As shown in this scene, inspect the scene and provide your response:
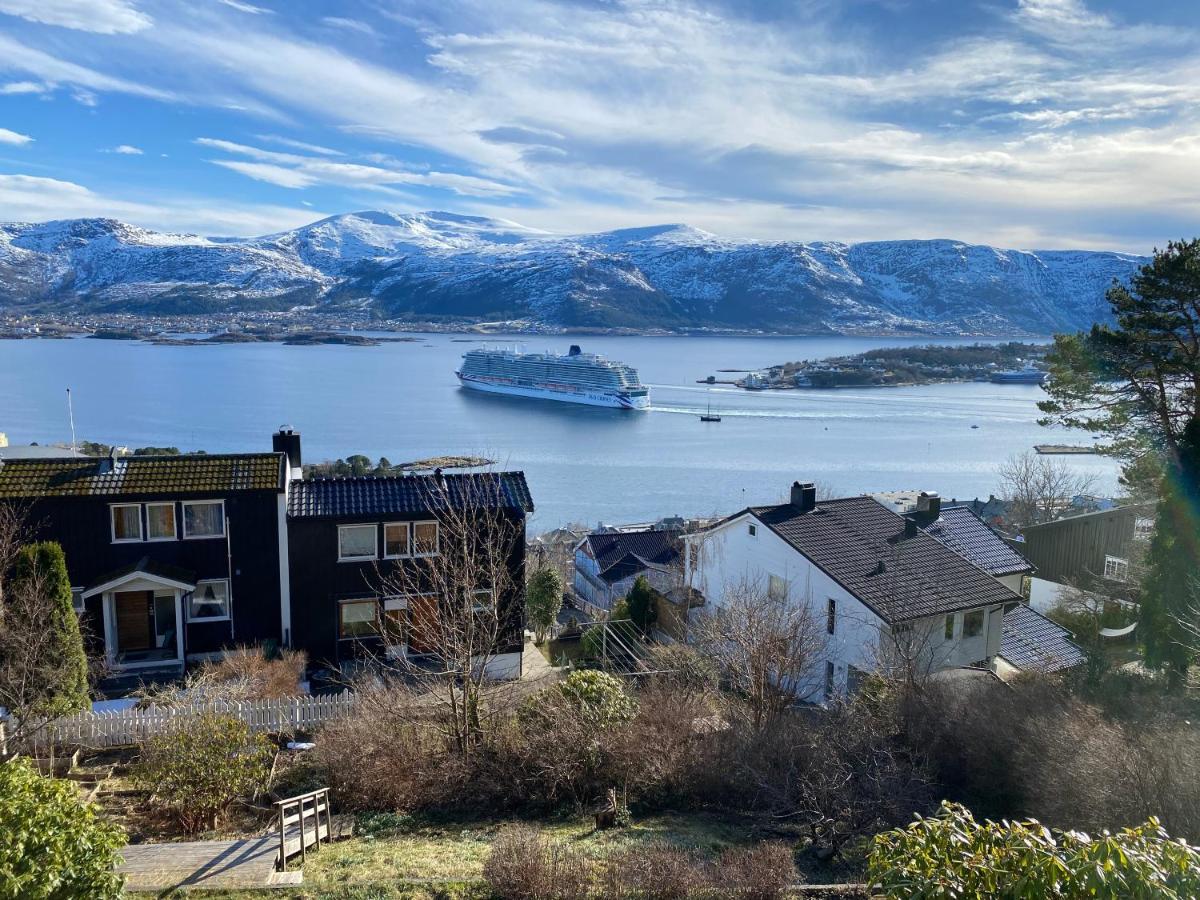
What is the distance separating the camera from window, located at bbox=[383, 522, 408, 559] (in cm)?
1280

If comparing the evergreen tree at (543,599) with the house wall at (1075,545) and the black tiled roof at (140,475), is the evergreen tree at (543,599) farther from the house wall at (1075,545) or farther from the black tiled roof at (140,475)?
the house wall at (1075,545)

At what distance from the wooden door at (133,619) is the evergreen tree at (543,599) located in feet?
22.4

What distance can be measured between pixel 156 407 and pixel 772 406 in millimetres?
54410

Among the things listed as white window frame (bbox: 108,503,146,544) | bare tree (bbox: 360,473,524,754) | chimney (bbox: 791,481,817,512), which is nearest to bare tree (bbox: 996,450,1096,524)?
chimney (bbox: 791,481,817,512)

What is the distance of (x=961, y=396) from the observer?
93.0 m

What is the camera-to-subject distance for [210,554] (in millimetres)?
12609

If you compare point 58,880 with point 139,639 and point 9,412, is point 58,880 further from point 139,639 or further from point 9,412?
point 9,412

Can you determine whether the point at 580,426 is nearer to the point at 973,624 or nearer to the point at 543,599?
the point at 543,599

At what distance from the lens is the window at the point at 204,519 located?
12.5 meters

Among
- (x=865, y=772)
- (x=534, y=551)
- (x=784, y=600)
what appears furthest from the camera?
(x=534, y=551)

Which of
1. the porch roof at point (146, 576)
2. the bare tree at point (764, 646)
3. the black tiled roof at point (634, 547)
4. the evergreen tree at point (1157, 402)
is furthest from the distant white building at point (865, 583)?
the black tiled roof at point (634, 547)

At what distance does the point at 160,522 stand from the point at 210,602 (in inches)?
54.4

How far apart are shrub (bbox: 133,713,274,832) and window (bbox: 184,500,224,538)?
5576 millimetres

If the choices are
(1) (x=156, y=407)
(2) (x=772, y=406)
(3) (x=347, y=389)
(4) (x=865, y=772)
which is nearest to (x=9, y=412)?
(1) (x=156, y=407)
